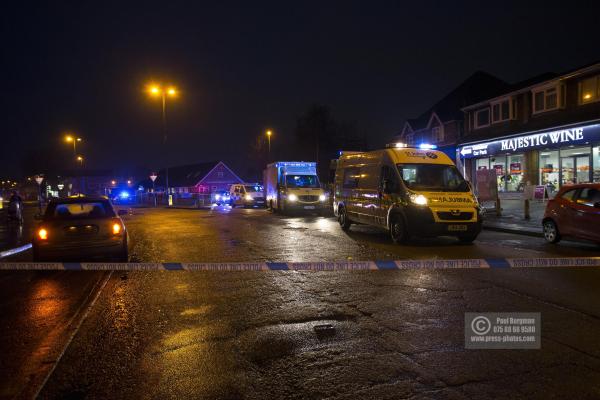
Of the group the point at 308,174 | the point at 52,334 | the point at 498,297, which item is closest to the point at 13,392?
the point at 52,334

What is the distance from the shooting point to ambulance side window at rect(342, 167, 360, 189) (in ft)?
48.9

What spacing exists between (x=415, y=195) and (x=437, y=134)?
30.1 metres

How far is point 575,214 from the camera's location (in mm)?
10852

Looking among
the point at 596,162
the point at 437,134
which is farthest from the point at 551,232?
the point at 437,134

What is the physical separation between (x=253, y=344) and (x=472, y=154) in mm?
29509

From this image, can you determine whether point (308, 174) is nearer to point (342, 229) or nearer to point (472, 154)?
point (342, 229)

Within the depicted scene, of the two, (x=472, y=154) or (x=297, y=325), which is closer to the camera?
(x=297, y=325)

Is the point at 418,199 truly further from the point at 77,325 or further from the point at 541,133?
the point at 541,133

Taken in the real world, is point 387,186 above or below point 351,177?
below

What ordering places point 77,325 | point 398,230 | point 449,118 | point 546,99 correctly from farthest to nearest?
point 449,118, point 546,99, point 398,230, point 77,325

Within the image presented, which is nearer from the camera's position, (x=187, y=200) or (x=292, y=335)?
(x=292, y=335)

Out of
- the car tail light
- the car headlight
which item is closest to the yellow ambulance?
the car headlight

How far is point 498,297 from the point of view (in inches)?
244

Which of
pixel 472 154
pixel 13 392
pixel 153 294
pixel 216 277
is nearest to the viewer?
pixel 13 392
